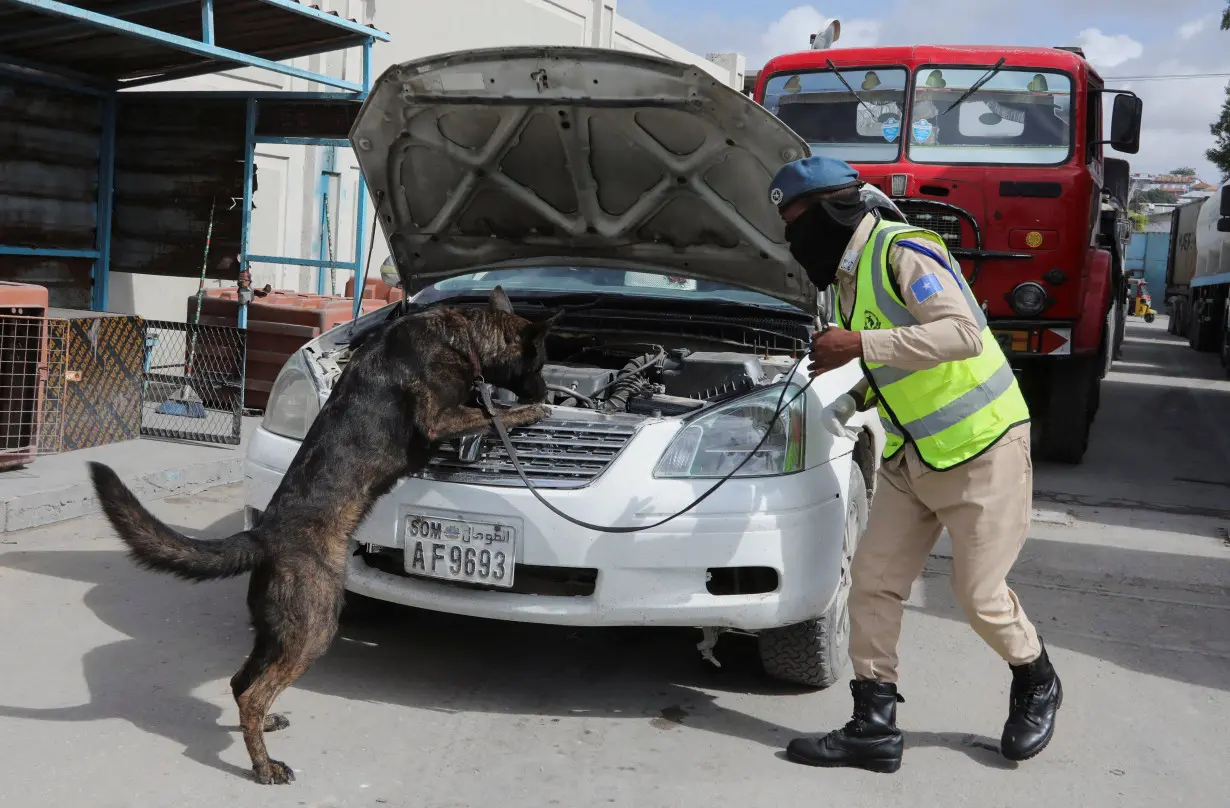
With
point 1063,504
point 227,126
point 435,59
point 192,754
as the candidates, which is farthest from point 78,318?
point 1063,504

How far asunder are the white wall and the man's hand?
850cm

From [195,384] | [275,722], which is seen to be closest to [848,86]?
[195,384]

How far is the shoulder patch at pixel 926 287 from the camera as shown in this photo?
343 cm

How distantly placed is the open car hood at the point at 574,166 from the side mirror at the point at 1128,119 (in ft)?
16.8

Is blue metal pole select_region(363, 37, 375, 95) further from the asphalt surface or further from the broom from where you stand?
the asphalt surface

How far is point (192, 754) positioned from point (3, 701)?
745 mm

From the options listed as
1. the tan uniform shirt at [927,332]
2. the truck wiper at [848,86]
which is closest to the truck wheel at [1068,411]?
the truck wiper at [848,86]

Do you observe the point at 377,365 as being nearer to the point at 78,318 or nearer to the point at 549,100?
the point at 549,100

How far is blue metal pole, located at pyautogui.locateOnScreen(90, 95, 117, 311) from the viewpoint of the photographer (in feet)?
31.4

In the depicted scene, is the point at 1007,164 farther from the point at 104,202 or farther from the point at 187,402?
the point at 104,202

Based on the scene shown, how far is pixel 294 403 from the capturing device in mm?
4422

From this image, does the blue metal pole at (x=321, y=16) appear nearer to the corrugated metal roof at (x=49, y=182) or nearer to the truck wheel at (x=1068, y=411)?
the corrugated metal roof at (x=49, y=182)

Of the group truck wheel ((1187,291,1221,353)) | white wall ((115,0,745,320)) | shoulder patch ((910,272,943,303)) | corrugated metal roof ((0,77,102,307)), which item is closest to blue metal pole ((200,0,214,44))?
corrugated metal roof ((0,77,102,307))

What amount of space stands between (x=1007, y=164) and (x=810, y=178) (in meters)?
5.72
